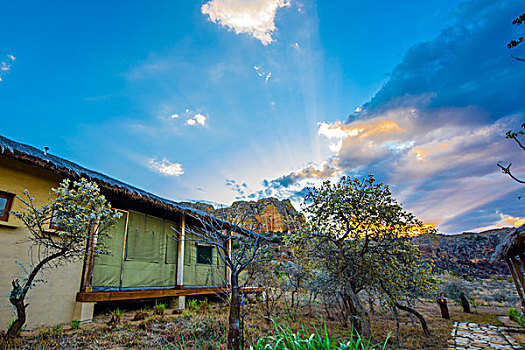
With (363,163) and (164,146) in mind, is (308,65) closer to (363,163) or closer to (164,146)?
(363,163)

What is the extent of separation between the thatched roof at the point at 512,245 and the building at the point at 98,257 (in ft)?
25.7

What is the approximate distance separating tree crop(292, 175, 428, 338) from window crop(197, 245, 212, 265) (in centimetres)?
462

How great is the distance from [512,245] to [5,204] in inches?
492

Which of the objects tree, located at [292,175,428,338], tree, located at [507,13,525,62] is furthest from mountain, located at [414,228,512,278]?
tree, located at [507,13,525,62]

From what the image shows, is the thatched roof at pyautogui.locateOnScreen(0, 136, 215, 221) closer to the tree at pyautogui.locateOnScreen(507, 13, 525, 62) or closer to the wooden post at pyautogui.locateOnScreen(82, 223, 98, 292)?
the wooden post at pyautogui.locateOnScreen(82, 223, 98, 292)

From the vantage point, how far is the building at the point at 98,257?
5.07 meters

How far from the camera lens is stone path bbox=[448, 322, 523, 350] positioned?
673 centimetres

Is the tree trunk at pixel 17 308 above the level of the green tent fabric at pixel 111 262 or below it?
below

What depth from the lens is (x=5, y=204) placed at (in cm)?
520

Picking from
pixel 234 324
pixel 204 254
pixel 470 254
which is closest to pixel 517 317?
pixel 204 254

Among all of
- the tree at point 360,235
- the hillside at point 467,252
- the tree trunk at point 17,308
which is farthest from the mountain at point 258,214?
the hillside at point 467,252

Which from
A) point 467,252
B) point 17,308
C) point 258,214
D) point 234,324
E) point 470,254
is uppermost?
point 258,214

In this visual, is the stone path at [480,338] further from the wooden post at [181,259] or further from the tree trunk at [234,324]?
the wooden post at [181,259]

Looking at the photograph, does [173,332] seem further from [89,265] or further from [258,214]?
[258,214]
